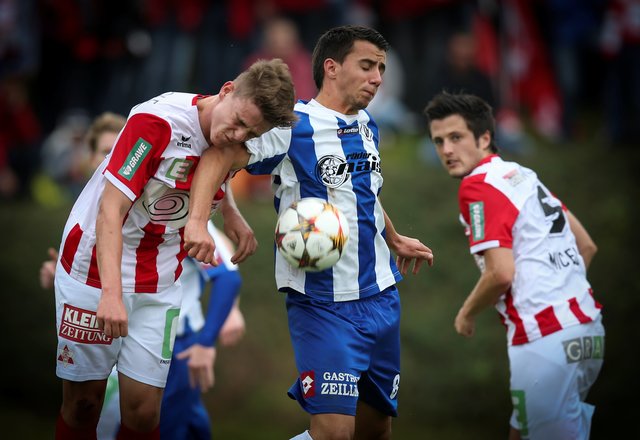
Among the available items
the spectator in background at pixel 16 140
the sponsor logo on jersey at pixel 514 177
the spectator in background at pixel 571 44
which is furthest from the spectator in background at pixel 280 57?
the sponsor logo on jersey at pixel 514 177

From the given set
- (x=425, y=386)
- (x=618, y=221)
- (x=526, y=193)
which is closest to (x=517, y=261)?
(x=526, y=193)

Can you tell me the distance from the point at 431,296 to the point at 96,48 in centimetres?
523

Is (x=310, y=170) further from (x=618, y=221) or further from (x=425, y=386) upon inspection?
(x=618, y=221)

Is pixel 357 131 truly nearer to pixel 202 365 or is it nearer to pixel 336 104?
pixel 336 104

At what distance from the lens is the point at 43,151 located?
1087cm

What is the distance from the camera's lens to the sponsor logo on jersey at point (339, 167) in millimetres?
4570

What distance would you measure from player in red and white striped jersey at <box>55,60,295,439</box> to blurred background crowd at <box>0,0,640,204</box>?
5.52 meters

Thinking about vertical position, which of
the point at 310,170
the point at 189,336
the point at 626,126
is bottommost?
the point at 189,336

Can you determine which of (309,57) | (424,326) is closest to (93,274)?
(424,326)

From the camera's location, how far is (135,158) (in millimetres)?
4270

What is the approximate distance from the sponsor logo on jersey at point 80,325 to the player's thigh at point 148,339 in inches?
7.3

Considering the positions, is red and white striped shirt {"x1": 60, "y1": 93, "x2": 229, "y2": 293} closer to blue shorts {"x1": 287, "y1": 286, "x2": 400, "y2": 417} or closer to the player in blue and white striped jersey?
the player in blue and white striped jersey

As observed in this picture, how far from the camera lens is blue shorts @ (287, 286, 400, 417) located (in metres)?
4.43

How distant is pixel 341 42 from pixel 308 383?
5.98 ft
